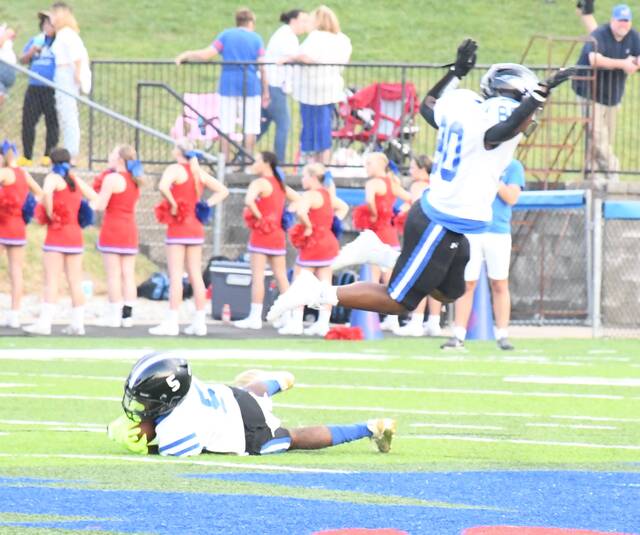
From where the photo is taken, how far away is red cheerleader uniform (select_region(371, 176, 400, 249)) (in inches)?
777

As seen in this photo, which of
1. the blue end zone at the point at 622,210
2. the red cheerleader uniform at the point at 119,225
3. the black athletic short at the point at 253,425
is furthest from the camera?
the blue end zone at the point at 622,210

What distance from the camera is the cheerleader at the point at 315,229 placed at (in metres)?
19.4

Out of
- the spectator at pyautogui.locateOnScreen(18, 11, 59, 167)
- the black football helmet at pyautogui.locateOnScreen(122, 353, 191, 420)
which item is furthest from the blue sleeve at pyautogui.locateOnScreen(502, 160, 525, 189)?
the black football helmet at pyautogui.locateOnScreen(122, 353, 191, 420)

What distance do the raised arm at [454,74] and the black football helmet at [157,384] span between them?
8.86 ft

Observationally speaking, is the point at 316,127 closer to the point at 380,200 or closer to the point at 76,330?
the point at 380,200

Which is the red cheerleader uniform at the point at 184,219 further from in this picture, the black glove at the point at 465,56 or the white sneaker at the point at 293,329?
the black glove at the point at 465,56

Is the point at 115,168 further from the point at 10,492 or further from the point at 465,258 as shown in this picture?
the point at 10,492

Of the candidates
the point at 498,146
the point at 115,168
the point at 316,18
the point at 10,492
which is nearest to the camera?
the point at 10,492

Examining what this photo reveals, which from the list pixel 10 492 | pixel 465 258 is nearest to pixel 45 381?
pixel 465 258

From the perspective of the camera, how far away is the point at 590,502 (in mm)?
8414

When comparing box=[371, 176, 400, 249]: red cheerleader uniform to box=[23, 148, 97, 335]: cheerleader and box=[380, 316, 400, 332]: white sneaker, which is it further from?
box=[23, 148, 97, 335]: cheerleader

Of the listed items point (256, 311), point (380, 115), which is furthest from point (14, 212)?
point (380, 115)

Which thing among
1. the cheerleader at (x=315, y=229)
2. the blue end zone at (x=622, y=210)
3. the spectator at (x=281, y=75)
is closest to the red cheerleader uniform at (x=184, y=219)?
the cheerleader at (x=315, y=229)

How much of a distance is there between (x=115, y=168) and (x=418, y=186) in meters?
3.26
